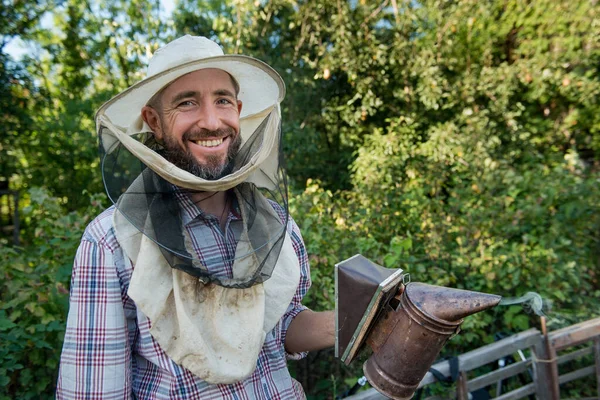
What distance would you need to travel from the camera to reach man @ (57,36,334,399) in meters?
1.27

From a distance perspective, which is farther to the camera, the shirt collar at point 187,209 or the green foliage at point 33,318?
the green foliage at point 33,318

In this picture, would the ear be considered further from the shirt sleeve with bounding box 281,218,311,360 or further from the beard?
the shirt sleeve with bounding box 281,218,311,360

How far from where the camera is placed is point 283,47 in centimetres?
828

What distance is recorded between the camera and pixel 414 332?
4.17 feet

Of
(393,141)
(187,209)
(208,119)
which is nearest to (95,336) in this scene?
(187,209)

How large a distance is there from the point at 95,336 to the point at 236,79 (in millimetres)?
953

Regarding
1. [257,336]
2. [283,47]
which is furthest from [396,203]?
[283,47]

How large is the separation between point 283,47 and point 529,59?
4128mm

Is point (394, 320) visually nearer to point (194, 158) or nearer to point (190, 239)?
Answer: point (190, 239)

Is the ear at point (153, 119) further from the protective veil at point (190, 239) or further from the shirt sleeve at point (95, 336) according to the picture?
the shirt sleeve at point (95, 336)

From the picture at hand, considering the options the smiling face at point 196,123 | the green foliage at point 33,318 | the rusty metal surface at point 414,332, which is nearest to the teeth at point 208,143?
the smiling face at point 196,123

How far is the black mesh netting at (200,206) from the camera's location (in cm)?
134

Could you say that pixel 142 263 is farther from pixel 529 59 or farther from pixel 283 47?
pixel 529 59

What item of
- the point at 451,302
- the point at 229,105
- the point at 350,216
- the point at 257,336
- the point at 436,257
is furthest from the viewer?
the point at 350,216
